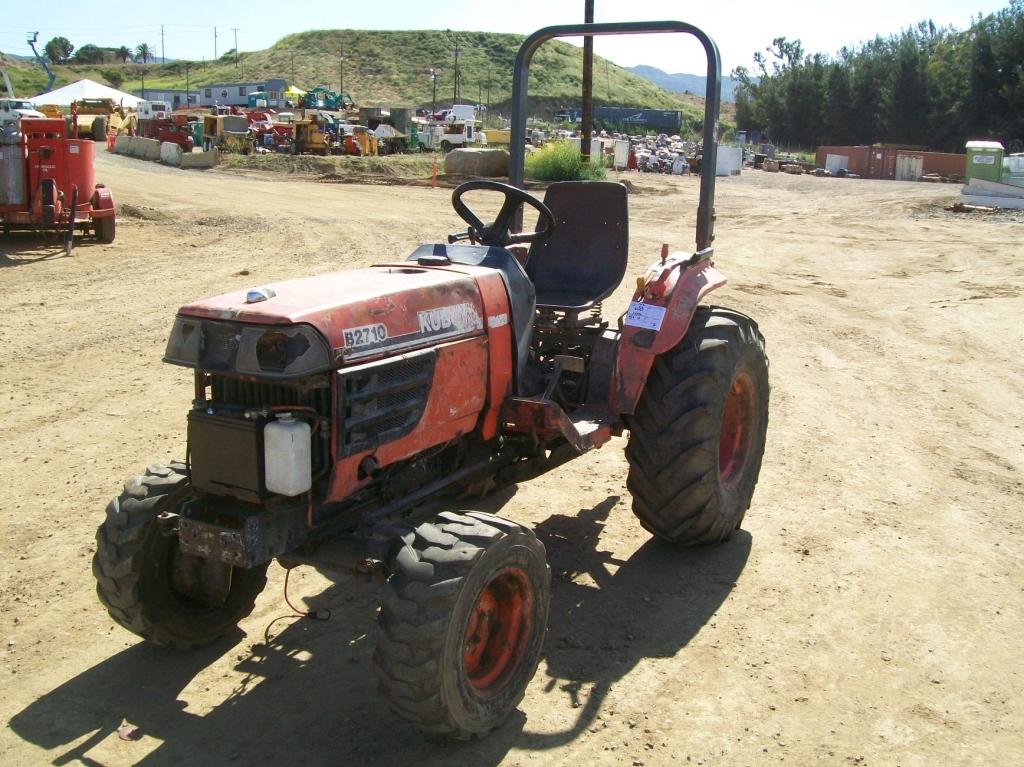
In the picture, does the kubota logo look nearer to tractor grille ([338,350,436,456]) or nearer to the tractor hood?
the tractor hood

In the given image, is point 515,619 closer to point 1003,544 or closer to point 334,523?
point 334,523

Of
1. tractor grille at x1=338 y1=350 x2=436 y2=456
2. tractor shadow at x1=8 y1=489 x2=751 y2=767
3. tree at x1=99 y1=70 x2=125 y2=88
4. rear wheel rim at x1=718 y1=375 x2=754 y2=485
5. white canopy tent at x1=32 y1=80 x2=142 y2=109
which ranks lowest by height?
tractor shadow at x1=8 y1=489 x2=751 y2=767

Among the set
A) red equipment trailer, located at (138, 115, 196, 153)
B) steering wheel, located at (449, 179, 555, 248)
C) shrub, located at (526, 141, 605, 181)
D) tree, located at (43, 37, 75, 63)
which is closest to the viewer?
steering wheel, located at (449, 179, 555, 248)

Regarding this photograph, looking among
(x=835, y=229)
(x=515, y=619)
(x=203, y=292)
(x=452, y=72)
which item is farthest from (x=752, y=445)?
(x=452, y=72)

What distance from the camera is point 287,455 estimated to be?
10.9 feet

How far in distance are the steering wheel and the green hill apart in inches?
3478

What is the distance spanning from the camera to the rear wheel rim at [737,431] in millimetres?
5441

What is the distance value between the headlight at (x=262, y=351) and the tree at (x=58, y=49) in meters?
141

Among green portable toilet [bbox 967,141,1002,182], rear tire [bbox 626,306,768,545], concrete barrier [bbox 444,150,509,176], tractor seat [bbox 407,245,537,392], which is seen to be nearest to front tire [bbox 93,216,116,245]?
tractor seat [bbox 407,245,537,392]

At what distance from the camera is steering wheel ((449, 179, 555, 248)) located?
15.9 ft

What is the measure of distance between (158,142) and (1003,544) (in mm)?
33943

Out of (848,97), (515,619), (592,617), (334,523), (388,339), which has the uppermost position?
(848,97)

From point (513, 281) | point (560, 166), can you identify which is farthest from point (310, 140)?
point (513, 281)

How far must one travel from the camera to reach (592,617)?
4.45m
